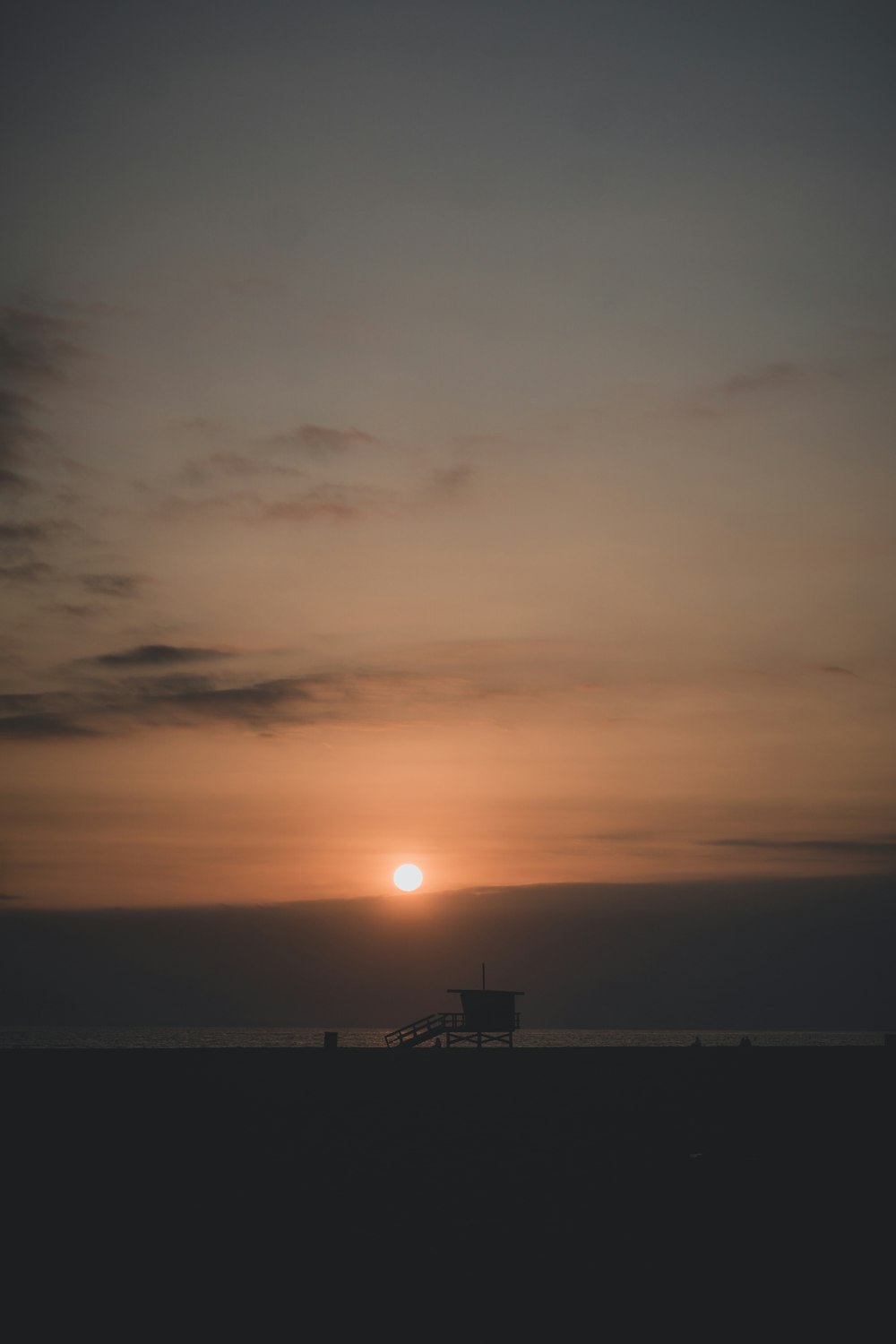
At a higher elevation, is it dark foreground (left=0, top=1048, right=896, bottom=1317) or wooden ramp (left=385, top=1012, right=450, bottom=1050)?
dark foreground (left=0, top=1048, right=896, bottom=1317)

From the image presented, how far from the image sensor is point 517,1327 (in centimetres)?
1166

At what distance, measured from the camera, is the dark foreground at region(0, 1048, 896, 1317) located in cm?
1459

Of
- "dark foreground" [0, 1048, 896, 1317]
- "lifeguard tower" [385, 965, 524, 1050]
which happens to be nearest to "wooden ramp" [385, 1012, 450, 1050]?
"lifeguard tower" [385, 965, 524, 1050]

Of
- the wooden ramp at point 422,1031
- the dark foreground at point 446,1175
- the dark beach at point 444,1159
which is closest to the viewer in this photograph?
the dark foreground at point 446,1175

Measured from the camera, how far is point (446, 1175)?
65.9 ft

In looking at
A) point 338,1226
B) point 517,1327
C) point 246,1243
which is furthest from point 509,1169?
point 517,1327

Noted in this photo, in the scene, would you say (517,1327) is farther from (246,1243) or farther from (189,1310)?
(246,1243)

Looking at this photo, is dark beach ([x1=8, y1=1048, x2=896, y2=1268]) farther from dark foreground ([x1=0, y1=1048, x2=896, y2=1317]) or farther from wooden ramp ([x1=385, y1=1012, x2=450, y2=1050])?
wooden ramp ([x1=385, y1=1012, x2=450, y2=1050])

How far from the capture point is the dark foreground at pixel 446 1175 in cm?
1459

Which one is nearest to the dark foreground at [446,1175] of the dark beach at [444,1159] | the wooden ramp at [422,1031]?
the dark beach at [444,1159]

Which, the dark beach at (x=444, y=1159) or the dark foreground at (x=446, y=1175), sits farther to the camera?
the dark beach at (x=444, y=1159)

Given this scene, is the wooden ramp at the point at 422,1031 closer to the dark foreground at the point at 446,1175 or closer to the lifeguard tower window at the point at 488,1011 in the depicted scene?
the lifeguard tower window at the point at 488,1011

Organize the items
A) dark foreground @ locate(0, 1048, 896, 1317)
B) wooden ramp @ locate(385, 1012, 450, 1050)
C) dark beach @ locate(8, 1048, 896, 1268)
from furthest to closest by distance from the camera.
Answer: wooden ramp @ locate(385, 1012, 450, 1050) < dark beach @ locate(8, 1048, 896, 1268) < dark foreground @ locate(0, 1048, 896, 1317)

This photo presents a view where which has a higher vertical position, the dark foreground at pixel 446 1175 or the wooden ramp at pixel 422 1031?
the dark foreground at pixel 446 1175
